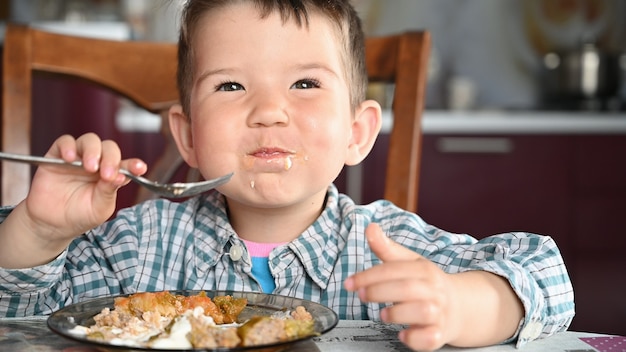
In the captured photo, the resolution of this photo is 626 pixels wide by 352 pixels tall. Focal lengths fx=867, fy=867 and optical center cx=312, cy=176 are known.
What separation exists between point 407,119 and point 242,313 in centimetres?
64

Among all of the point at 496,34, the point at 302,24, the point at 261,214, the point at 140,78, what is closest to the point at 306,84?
the point at 302,24

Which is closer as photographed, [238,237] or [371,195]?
[238,237]

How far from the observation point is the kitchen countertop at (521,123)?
10.3ft

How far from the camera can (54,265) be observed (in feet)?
3.16

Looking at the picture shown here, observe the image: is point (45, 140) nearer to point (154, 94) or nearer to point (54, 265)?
point (154, 94)

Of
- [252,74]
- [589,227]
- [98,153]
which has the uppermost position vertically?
[252,74]

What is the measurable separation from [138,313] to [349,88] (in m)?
0.51

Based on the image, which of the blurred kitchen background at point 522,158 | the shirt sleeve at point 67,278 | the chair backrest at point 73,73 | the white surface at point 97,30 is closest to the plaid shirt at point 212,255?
the shirt sleeve at point 67,278

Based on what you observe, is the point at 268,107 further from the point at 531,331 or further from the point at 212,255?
the point at 531,331

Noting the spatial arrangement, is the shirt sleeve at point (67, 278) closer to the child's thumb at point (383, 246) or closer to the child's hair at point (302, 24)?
the child's hair at point (302, 24)

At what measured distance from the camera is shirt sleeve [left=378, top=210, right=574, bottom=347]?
0.82 meters

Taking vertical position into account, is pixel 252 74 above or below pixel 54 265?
above

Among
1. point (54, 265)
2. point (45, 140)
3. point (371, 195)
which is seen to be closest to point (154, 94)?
point (54, 265)

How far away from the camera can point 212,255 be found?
1159 millimetres
